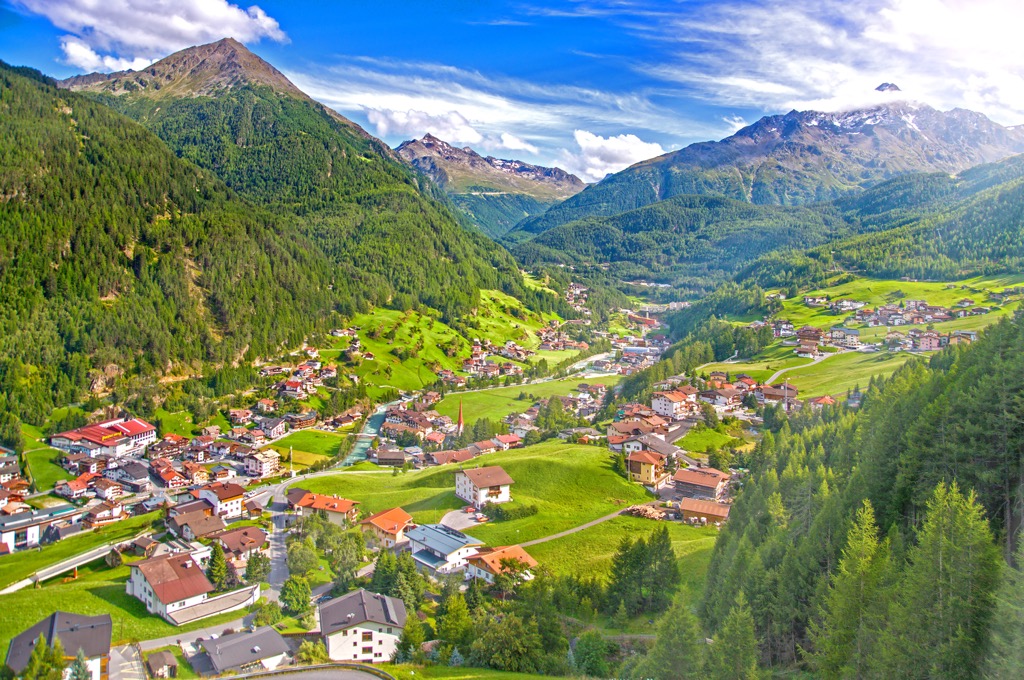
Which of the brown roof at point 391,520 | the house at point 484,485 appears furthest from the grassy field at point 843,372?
the brown roof at point 391,520

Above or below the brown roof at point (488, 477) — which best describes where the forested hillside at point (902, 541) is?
above

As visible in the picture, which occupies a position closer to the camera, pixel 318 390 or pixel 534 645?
pixel 534 645

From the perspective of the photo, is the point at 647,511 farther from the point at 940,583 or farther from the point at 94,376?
the point at 94,376

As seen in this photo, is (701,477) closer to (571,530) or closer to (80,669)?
(571,530)

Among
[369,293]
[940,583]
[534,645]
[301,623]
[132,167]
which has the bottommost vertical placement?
[301,623]

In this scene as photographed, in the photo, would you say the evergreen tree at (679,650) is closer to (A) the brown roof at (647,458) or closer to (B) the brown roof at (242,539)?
(B) the brown roof at (242,539)

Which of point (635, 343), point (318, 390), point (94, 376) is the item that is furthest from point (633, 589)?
point (635, 343)
